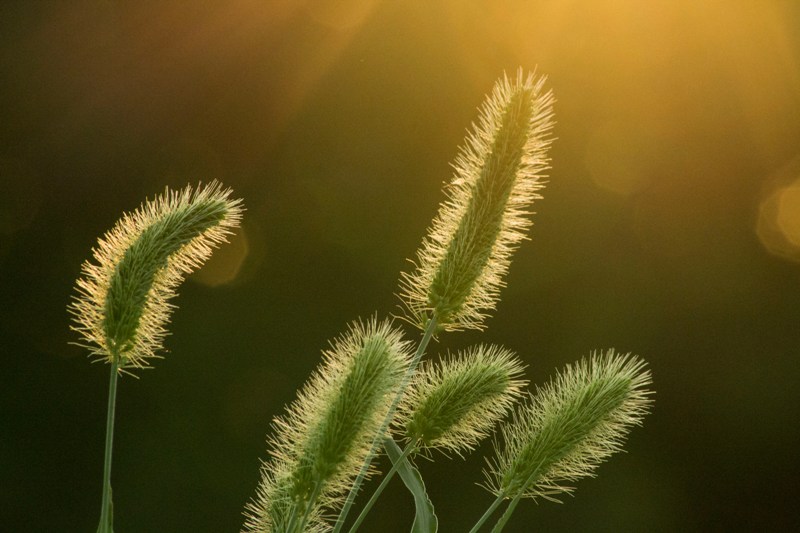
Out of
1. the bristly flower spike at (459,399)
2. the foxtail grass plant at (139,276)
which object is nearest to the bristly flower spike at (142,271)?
the foxtail grass plant at (139,276)

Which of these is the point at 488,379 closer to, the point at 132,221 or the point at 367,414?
the point at 367,414

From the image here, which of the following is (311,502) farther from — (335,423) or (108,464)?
(108,464)

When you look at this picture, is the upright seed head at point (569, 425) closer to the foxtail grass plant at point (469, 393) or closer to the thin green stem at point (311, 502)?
the foxtail grass plant at point (469, 393)

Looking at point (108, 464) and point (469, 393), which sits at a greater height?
point (469, 393)

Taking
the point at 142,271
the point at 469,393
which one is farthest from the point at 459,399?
the point at 142,271

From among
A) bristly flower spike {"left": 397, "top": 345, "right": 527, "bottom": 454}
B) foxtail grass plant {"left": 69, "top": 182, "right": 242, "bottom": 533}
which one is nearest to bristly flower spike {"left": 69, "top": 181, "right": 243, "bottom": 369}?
foxtail grass plant {"left": 69, "top": 182, "right": 242, "bottom": 533}

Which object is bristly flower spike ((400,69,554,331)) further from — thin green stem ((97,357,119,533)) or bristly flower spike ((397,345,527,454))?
thin green stem ((97,357,119,533))
